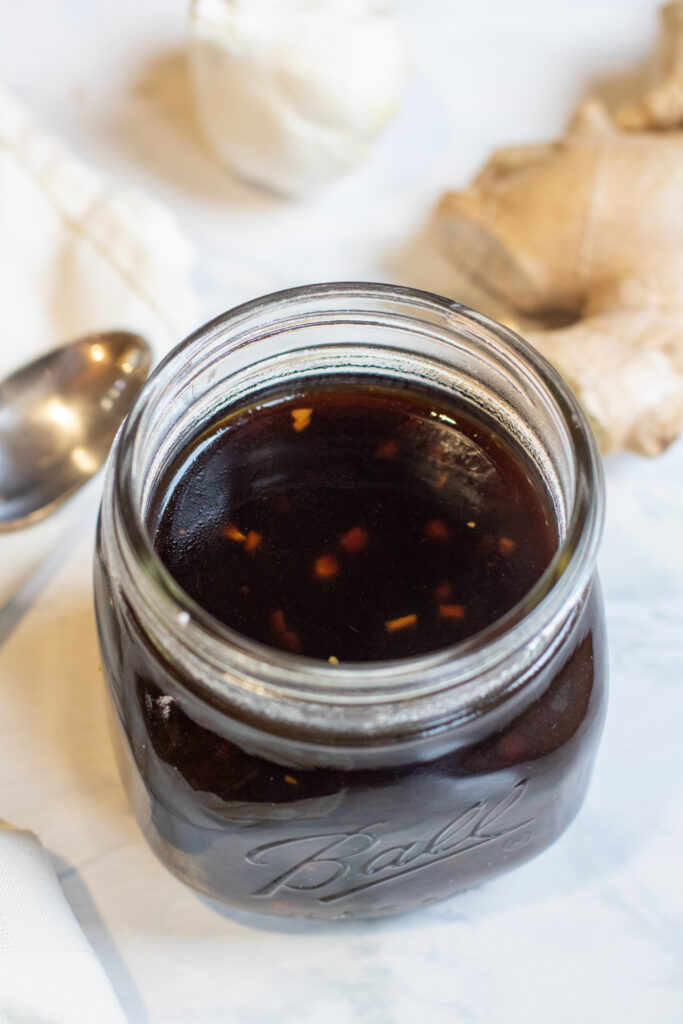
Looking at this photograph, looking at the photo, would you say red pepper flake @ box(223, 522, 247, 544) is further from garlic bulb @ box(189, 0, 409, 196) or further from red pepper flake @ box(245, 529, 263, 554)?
garlic bulb @ box(189, 0, 409, 196)

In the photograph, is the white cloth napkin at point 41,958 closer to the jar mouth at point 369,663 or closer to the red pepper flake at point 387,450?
the jar mouth at point 369,663

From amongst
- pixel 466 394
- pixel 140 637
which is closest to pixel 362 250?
pixel 466 394

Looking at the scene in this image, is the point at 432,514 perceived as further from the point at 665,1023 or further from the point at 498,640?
the point at 665,1023

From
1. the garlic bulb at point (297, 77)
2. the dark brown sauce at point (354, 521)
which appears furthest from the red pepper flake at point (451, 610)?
the garlic bulb at point (297, 77)

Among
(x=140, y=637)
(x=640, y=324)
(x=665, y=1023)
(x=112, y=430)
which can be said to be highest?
(x=140, y=637)

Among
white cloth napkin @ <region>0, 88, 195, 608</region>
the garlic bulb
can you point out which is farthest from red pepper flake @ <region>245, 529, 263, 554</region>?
the garlic bulb
